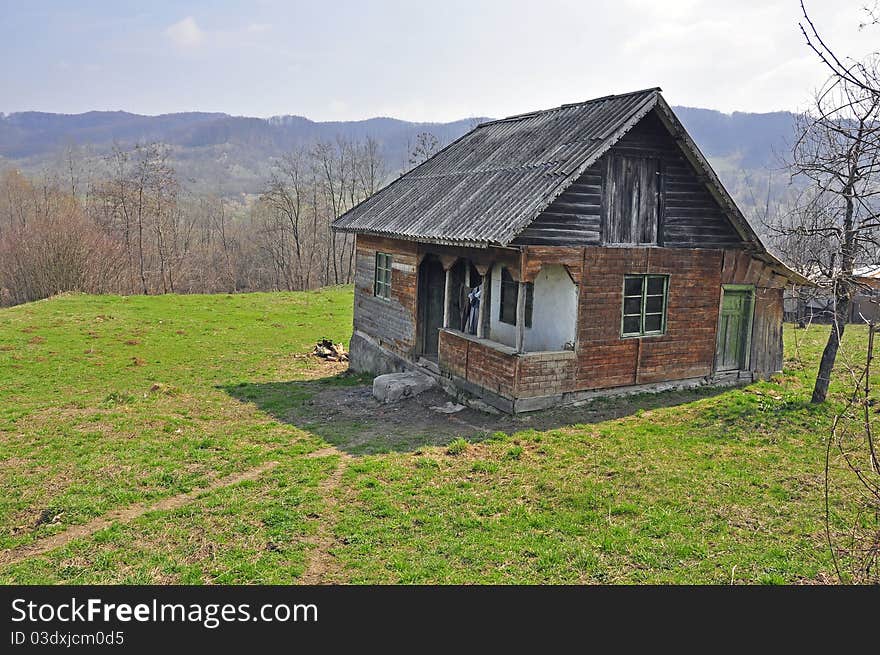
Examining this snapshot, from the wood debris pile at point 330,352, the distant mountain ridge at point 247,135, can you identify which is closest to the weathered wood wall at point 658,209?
the wood debris pile at point 330,352

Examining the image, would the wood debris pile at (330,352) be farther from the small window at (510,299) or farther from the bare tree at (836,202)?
the bare tree at (836,202)

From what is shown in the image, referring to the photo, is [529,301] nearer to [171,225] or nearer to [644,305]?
[644,305]

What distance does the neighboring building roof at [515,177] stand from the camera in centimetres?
1348

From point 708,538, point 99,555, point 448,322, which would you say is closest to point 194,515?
point 99,555

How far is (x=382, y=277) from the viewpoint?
1952 centimetres

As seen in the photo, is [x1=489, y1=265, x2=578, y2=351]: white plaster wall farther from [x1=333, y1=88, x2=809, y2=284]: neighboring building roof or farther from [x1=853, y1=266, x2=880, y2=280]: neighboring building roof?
[x1=853, y1=266, x2=880, y2=280]: neighboring building roof

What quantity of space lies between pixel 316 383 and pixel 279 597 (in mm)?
13261

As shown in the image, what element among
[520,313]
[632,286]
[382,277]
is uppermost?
[632,286]

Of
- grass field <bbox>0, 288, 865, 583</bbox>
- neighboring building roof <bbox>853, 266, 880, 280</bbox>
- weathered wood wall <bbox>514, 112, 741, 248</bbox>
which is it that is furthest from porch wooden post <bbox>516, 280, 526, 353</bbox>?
neighboring building roof <bbox>853, 266, 880, 280</bbox>

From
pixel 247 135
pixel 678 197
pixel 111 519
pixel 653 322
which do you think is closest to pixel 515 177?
pixel 678 197

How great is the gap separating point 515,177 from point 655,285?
13.1ft

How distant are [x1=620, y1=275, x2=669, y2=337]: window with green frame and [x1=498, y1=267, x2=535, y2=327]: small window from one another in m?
2.04

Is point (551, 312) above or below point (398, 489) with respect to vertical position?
above

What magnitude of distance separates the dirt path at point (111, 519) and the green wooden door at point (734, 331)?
1134 cm
